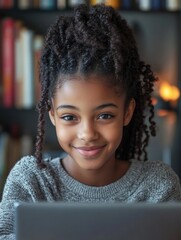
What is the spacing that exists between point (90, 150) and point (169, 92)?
1113 mm

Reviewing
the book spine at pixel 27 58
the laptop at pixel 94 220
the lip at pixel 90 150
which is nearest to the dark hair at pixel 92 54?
the lip at pixel 90 150

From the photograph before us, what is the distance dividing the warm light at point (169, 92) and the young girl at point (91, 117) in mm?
858

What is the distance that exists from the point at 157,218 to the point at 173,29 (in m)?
1.52

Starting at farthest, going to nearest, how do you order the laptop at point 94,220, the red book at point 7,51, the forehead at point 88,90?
the red book at point 7,51 → the forehead at point 88,90 → the laptop at point 94,220

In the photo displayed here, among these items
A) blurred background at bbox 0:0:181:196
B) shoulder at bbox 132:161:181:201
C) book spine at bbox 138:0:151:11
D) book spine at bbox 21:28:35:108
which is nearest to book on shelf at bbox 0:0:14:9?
blurred background at bbox 0:0:181:196

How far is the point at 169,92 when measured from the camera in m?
2.16

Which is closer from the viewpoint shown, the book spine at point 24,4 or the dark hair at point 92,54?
the dark hair at point 92,54

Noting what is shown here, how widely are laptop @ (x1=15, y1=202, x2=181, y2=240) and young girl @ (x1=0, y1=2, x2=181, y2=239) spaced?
245 millimetres

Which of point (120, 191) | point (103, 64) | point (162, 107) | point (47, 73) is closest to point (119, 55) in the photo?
point (103, 64)

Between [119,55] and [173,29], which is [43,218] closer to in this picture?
[119,55]

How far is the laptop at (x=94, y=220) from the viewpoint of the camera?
84cm

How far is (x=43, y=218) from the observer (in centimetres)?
84

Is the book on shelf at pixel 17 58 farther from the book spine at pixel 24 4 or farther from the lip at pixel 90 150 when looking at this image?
the lip at pixel 90 150

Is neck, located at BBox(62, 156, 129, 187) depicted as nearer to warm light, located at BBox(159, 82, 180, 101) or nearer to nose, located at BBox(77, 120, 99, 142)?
nose, located at BBox(77, 120, 99, 142)
